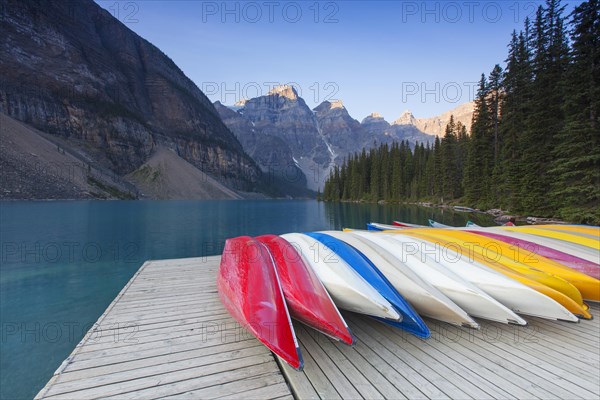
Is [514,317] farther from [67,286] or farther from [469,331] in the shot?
[67,286]

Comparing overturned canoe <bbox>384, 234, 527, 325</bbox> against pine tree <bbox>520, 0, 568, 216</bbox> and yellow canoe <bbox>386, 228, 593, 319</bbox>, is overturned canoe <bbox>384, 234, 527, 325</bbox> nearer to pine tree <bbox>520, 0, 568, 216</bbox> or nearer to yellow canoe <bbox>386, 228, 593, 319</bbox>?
yellow canoe <bbox>386, 228, 593, 319</bbox>

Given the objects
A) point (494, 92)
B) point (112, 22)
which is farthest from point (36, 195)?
point (112, 22)

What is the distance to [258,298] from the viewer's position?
11.1 ft

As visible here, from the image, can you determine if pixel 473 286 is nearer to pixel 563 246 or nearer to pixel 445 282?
pixel 445 282

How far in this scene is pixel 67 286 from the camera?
8359 mm

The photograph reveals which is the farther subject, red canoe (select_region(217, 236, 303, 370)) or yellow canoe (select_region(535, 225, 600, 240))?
yellow canoe (select_region(535, 225, 600, 240))

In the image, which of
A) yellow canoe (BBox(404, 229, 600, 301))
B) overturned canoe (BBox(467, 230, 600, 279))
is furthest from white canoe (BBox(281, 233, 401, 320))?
overturned canoe (BBox(467, 230, 600, 279))

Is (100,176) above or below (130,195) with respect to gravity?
above

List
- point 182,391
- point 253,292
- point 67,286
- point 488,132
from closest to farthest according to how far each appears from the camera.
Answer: point 182,391 < point 253,292 < point 67,286 < point 488,132

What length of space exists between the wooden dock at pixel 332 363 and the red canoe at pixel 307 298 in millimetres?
311

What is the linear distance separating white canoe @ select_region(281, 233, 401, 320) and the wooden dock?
456 millimetres

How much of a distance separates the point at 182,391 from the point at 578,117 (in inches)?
925

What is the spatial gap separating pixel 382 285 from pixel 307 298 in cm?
95

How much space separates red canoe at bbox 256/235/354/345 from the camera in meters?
2.93
